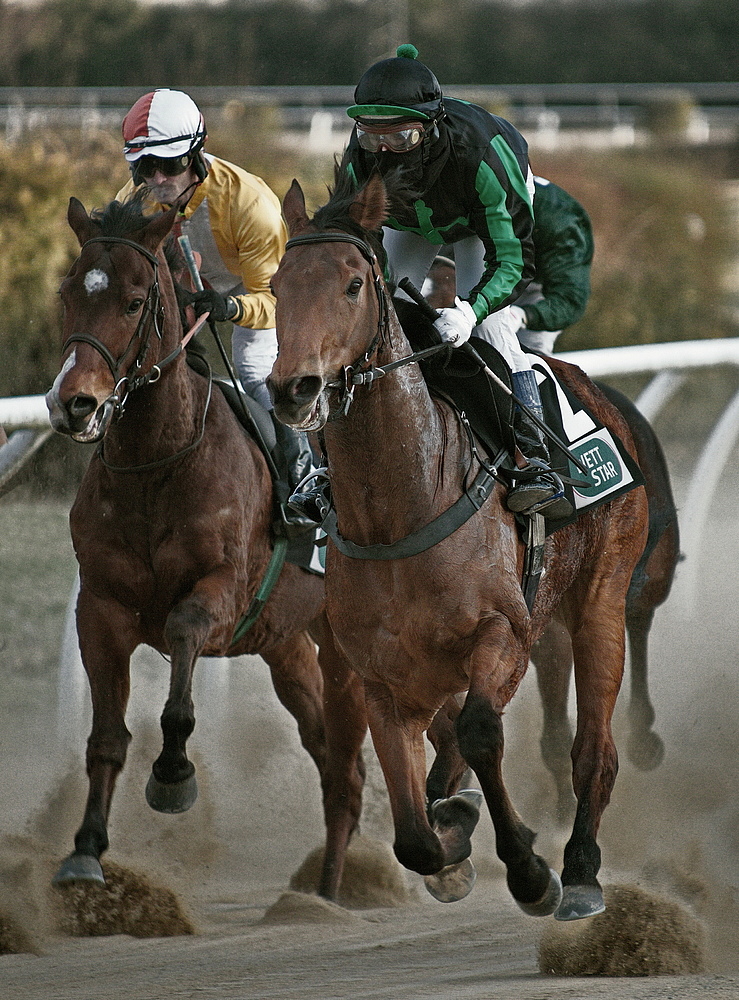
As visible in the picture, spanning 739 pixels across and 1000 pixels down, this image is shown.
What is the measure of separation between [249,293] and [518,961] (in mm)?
2424

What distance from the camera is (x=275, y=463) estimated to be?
4.76 meters

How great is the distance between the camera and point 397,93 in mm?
3639

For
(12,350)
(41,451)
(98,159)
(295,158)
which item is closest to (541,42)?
(295,158)

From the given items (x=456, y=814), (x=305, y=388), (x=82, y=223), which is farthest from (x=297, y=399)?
(x=82, y=223)

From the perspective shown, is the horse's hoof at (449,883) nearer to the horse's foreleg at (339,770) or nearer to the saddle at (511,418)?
the horse's foreleg at (339,770)

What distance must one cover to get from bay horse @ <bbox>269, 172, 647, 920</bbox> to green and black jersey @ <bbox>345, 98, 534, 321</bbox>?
13.0 inches

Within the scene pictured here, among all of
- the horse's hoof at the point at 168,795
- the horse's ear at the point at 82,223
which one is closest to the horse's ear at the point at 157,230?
the horse's ear at the point at 82,223

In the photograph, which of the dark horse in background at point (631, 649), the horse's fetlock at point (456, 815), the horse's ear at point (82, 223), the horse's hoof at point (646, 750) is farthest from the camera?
the horse's hoof at point (646, 750)

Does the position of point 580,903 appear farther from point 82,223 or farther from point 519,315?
point 82,223

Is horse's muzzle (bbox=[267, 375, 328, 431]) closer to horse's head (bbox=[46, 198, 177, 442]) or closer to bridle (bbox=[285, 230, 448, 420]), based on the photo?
bridle (bbox=[285, 230, 448, 420])


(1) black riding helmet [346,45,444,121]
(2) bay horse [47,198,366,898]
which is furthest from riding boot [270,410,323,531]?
(1) black riding helmet [346,45,444,121]

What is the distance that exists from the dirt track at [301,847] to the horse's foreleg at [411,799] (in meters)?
0.33

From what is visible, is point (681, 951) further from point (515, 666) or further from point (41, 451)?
point (41, 451)

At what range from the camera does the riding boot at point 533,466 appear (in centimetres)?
380
